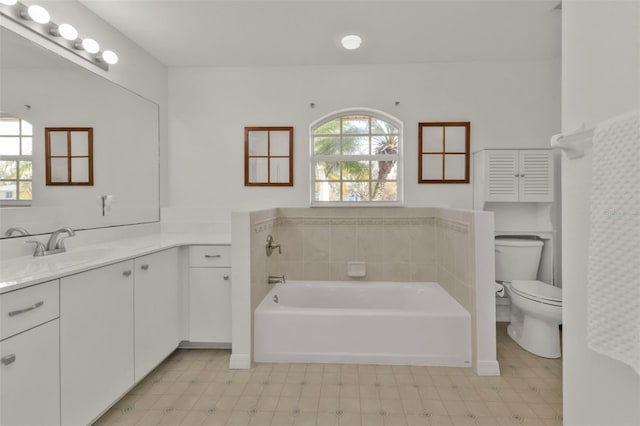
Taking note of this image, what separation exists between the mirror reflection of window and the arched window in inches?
81.5

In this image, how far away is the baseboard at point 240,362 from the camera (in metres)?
2.31

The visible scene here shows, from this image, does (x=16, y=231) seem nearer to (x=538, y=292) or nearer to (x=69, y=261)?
(x=69, y=261)

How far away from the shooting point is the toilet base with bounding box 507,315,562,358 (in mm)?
2449

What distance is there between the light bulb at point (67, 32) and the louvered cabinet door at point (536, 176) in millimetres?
3434

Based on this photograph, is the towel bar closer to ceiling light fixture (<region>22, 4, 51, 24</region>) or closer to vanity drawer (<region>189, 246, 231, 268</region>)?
vanity drawer (<region>189, 246, 231, 268</region>)

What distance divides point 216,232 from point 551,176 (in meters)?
3.06

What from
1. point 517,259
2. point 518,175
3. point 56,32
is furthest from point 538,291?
point 56,32

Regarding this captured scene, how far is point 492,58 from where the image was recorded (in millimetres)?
3031

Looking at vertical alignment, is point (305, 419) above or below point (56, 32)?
below

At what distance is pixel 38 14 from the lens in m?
1.87

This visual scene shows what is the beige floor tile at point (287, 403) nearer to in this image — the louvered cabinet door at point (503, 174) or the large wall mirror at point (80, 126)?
the large wall mirror at point (80, 126)

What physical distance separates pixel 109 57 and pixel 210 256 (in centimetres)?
160

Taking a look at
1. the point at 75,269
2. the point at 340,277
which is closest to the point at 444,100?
the point at 340,277

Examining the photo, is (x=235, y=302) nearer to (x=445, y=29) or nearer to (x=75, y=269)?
(x=75, y=269)
